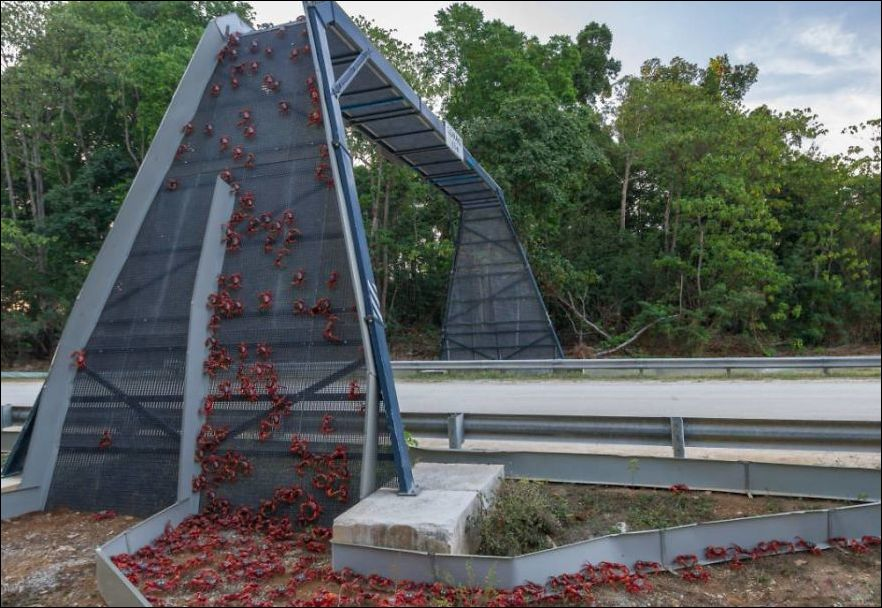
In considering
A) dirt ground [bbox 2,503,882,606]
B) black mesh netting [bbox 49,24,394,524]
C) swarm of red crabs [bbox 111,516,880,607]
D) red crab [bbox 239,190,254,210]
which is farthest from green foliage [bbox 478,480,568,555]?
red crab [bbox 239,190,254,210]

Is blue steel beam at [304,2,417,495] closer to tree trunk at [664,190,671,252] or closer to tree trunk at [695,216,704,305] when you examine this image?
tree trunk at [695,216,704,305]

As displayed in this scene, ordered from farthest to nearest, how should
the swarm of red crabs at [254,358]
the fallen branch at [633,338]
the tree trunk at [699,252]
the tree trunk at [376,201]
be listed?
the tree trunk at [376,201]
the fallen branch at [633,338]
the tree trunk at [699,252]
the swarm of red crabs at [254,358]

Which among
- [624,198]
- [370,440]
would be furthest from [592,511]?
[624,198]

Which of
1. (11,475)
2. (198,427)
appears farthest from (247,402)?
(11,475)

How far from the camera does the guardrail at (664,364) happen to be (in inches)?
441

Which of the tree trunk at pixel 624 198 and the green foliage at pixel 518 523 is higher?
the tree trunk at pixel 624 198

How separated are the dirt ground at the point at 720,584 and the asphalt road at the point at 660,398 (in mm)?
4077

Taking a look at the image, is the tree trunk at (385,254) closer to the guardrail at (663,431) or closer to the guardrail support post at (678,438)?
the guardrail at (663,431)

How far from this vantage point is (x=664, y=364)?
1295 centimetres

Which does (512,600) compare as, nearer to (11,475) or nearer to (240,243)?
(240,243)

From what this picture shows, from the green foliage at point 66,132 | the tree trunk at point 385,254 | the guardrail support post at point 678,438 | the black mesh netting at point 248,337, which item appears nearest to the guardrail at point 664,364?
the green foliage at point 66,132

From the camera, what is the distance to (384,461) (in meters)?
4.39

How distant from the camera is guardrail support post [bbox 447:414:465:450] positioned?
18.7 ft

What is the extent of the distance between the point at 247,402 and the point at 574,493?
106 inches
